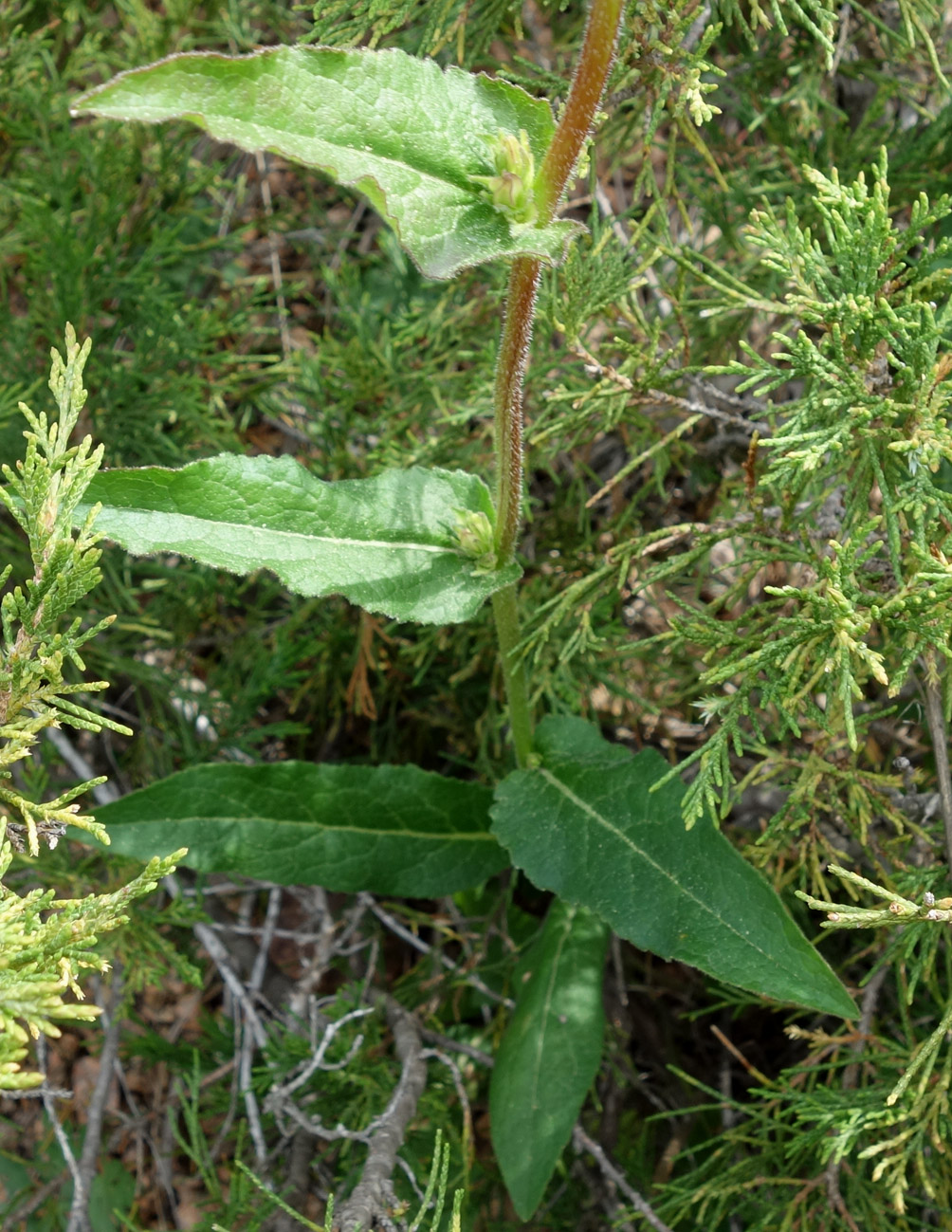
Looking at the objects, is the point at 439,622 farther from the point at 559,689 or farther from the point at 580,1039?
the point at 580,1039

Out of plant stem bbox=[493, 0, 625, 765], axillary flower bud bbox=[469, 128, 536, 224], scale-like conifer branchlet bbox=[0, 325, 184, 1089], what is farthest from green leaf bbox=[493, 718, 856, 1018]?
axillary flower bud bbox=[469, 128, 536, 224]

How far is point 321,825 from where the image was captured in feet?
7.82

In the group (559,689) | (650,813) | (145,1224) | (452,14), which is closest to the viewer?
(650,813)

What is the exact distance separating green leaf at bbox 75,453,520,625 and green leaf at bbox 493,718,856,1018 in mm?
523

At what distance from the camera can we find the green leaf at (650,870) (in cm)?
182

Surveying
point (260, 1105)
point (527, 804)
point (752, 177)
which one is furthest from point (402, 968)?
point (752, 177)

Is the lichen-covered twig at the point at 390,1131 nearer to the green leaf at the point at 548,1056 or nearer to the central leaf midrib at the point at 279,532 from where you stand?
the green leaf at the point at 548,1056

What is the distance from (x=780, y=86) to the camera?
120 inches

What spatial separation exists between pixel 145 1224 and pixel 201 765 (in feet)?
6.20

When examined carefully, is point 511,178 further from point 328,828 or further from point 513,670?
point 328,828

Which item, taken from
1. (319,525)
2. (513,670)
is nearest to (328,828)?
(513,670)

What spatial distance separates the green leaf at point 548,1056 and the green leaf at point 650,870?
42cm

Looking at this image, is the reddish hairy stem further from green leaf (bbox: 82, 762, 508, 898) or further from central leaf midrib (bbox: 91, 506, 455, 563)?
green leaf (bbox: 82, 762, 508, 898)

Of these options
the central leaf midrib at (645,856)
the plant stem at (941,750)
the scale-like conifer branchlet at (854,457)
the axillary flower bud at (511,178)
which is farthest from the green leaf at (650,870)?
the axillary flower bud at (511,178)
